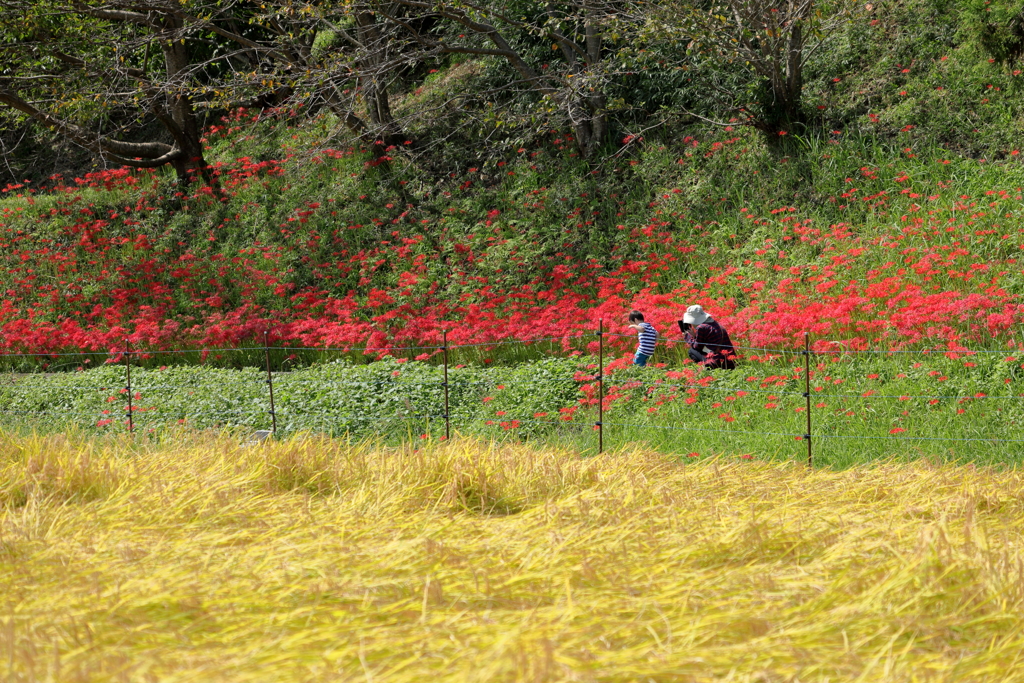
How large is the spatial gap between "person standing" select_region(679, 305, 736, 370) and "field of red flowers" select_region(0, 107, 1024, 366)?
462 millimetres

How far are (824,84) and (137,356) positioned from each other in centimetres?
1184

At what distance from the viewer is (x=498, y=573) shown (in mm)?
3828

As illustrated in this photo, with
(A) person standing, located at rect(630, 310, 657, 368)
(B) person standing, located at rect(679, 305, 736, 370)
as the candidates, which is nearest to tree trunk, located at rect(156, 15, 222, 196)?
(A) person standing, located at rect(630, 310, 657, 368)

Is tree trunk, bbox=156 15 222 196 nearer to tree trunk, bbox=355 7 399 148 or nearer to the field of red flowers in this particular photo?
the field of red flowers

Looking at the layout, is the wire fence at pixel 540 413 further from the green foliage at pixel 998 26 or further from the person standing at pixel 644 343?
the green foliage at pixel 998 26

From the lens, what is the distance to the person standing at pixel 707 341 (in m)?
9.58

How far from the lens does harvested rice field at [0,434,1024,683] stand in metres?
3.06

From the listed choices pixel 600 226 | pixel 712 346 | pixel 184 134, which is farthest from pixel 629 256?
pixel 184 134

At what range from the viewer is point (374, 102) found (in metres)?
17.8

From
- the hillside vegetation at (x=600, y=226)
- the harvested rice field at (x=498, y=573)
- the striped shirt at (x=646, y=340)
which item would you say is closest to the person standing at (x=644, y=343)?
the striped shirt at (x=646, y=340)

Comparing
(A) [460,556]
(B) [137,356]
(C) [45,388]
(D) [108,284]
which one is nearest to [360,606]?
(A) [460,556]

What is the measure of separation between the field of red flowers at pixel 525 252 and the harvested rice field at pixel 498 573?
5200mm

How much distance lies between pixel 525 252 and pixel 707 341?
16.6ft

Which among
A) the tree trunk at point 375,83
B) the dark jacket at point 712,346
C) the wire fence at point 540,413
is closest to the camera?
the wire fence at point 540,413
